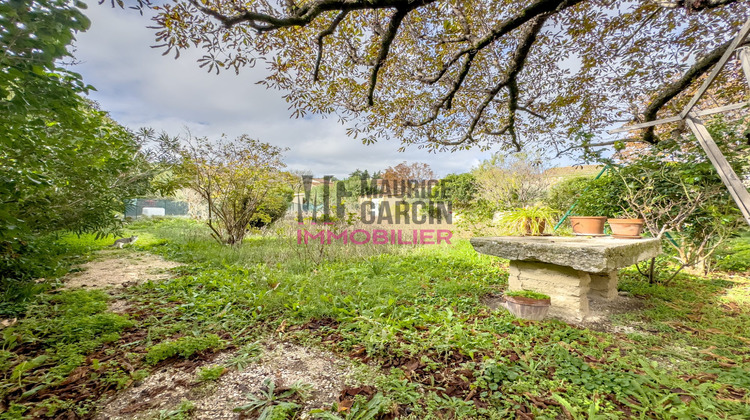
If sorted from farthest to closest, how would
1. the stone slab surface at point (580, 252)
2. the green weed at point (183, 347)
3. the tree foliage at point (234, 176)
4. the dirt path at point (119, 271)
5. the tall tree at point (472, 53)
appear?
1. the tree foliage at point (234, 176)
2. the dirt path at point (119, 271)
3. the tall tree at point (472, 53)
4. the stone slab surface at point (580, 252)
5. the green weed at point (183, 347)

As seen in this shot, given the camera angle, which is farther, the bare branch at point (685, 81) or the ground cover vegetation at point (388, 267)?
the bare branch at point (685, 81)

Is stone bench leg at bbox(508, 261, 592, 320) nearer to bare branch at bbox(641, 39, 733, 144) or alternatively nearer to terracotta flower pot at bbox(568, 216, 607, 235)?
terracotta flower pot at bbox(568, 216, 607, 235)

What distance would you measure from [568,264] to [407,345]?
5.16 feet

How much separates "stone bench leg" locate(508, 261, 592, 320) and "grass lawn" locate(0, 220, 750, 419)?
35 cm

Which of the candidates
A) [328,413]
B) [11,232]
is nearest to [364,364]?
[328,413]

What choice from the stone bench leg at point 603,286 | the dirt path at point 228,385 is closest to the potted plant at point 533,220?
the stone bench leg at point 603,286

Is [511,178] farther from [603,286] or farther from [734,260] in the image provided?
[603,286]

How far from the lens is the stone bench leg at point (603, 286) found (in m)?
3.05

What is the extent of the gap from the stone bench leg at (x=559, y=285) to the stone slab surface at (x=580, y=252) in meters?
0.27

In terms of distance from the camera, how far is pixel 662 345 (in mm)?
2031

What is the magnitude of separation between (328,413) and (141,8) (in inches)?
119

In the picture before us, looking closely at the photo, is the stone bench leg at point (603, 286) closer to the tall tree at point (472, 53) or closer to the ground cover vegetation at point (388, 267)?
the ground cover vegetation at point (388, 267)

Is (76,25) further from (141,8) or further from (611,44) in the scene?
(611,44)

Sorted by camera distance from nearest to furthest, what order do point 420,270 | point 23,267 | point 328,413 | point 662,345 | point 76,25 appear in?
point 328,413 < point 76,25 < point 662,345 < point 23,267 < point 420,270
